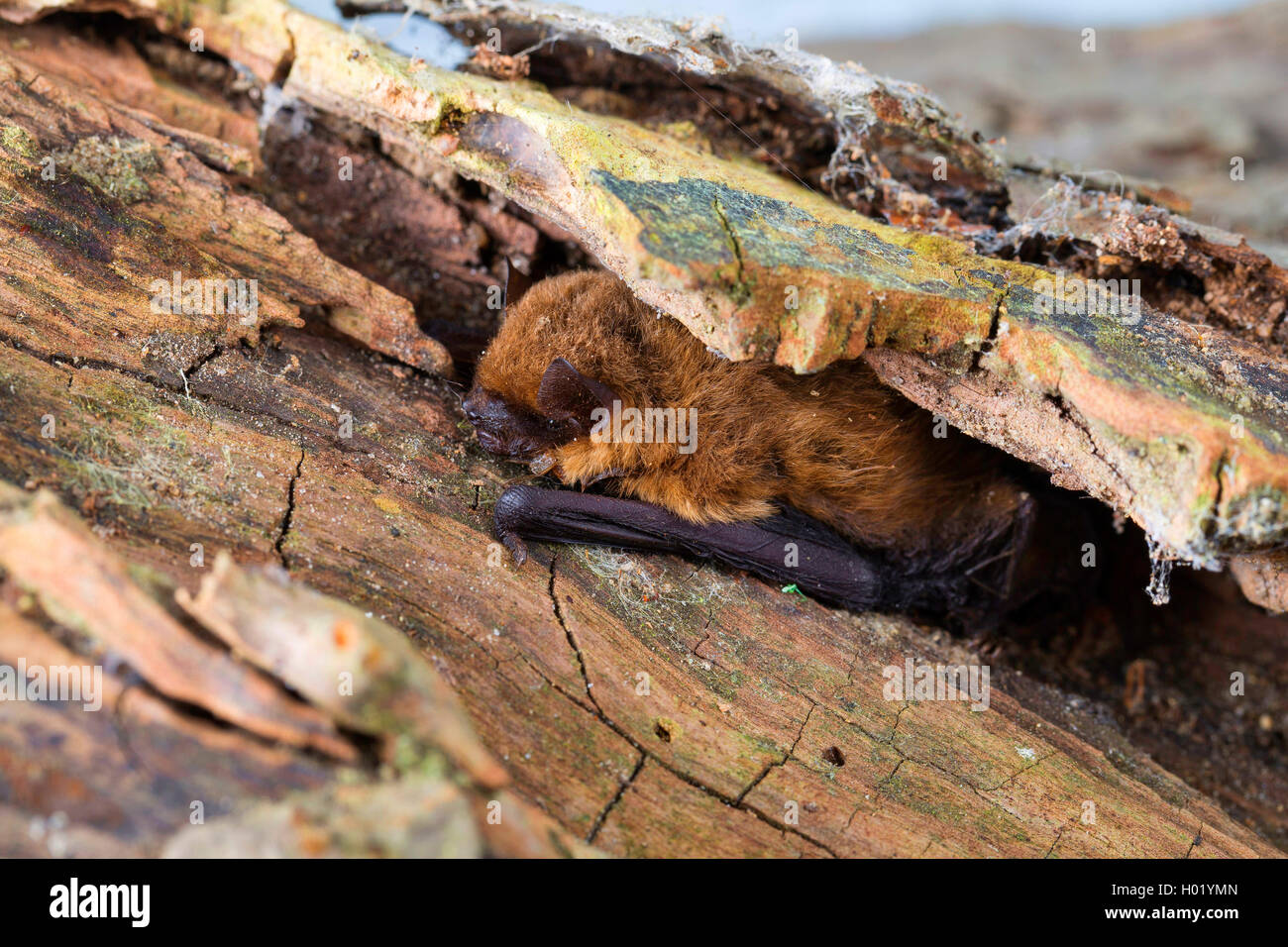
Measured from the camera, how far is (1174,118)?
7.36 m

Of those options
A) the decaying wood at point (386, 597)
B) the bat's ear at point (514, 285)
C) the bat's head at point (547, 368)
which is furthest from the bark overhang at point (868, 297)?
the bat's ear at point (514, 285)

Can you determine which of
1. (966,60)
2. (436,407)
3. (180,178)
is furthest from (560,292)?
(966,60)

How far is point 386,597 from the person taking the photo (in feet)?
10.9

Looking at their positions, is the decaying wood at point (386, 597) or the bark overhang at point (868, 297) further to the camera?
the bark overhang at point (868, 297)

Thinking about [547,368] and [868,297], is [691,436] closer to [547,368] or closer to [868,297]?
[547,368]

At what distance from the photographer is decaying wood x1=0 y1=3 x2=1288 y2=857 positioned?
2.27 metres

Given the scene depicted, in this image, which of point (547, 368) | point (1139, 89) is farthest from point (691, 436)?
point (1139, 89)

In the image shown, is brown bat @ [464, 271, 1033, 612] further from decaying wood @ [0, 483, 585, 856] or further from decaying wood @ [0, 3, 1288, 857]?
decaying wood @ [0, 483, 585, 856]

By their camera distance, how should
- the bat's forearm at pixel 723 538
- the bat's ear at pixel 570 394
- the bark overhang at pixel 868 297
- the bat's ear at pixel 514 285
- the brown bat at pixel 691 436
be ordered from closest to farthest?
the bark overhang at pixel 868 297, the bat's forearm at pixel 723 538, the bat's ear at pixel 570 394, the brown bat at pixel 691 436, the bat's ear at pixel 514 285

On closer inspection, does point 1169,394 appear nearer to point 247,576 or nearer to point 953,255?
point 953,255

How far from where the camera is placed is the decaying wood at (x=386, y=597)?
7.43 feet

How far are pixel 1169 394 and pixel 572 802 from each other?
2.70 meters

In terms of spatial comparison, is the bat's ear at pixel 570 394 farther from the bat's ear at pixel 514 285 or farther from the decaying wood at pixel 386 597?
the bat's ear at pixel 514 285

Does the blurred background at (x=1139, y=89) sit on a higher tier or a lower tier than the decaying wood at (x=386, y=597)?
higher
